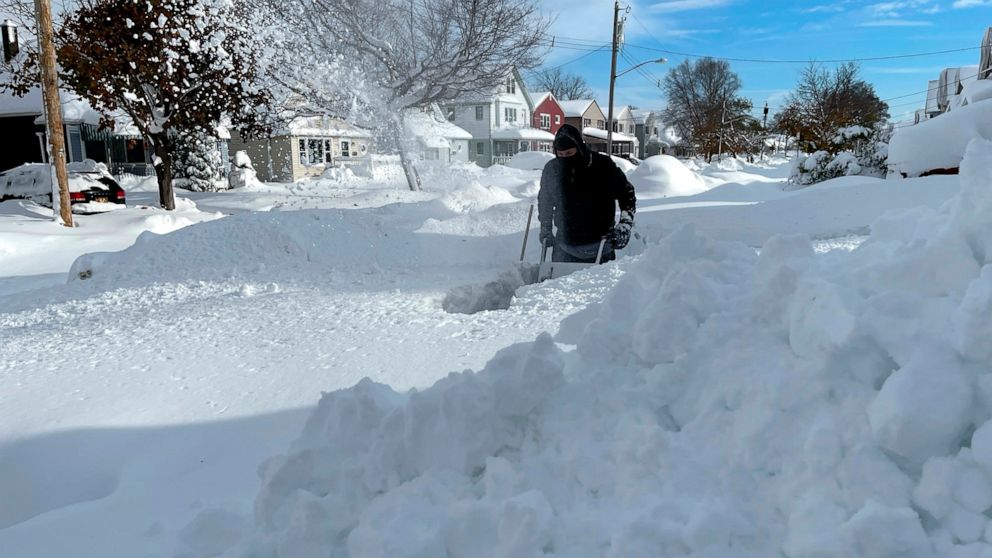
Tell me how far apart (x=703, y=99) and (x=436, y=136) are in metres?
36.7

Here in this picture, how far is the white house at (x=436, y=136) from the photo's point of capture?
20264mm

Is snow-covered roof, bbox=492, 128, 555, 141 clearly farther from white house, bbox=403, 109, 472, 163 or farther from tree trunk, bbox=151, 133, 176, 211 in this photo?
tree trunk, bbox=151, 133, 176, 211

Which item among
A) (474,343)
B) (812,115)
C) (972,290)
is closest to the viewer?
(972,290)

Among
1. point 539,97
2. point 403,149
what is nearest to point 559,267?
point 403,149

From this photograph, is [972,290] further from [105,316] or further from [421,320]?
[105,316]

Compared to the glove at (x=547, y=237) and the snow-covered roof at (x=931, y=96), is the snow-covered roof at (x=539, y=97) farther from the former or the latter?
the glove at (x=547, y=237)

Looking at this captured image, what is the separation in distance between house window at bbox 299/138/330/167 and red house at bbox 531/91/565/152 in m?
20.6

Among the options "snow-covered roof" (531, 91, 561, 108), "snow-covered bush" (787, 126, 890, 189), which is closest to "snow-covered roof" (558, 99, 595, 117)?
"snow-covered roof" (531, 91, 561, 108)

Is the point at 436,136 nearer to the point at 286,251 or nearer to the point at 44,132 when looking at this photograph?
the point at 44,132

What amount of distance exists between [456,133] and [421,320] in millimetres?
36502

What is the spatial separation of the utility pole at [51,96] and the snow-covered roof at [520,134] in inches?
1357

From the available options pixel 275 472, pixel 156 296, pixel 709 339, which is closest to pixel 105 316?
pixel 156 296

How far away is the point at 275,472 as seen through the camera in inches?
94.7

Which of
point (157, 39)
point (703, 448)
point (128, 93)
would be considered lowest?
point (703, 448)
